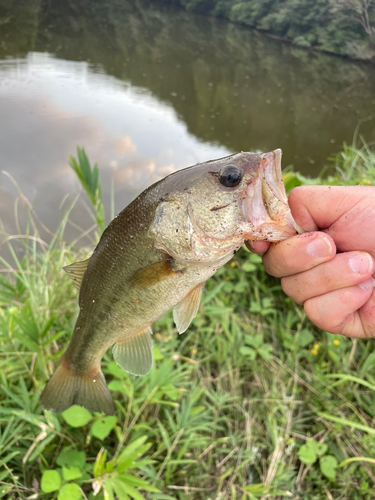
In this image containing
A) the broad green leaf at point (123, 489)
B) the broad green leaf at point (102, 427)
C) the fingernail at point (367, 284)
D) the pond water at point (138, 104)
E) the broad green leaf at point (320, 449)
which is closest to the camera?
the fingernail at point (367, 284)

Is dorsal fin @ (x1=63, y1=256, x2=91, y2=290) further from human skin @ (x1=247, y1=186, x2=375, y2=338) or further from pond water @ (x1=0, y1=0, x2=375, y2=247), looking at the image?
pond water @ (x1=0, y1=0, x2=375, y2=247)

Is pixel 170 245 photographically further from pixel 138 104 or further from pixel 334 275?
pixel 138 104

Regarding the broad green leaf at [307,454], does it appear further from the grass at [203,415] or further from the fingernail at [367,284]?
the fingernail at [367,284]

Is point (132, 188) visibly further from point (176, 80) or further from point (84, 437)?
point (176, 80)

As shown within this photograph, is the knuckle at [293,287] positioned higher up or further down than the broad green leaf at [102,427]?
higher up

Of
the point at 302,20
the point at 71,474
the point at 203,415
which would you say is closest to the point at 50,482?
the point at 71,474

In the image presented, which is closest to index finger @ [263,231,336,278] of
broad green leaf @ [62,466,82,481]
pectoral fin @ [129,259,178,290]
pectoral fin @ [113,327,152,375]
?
pectoral fin @ [129,259,178,290]

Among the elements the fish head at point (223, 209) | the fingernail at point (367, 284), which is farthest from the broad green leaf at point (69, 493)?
the fingernail at point (367, 284)
